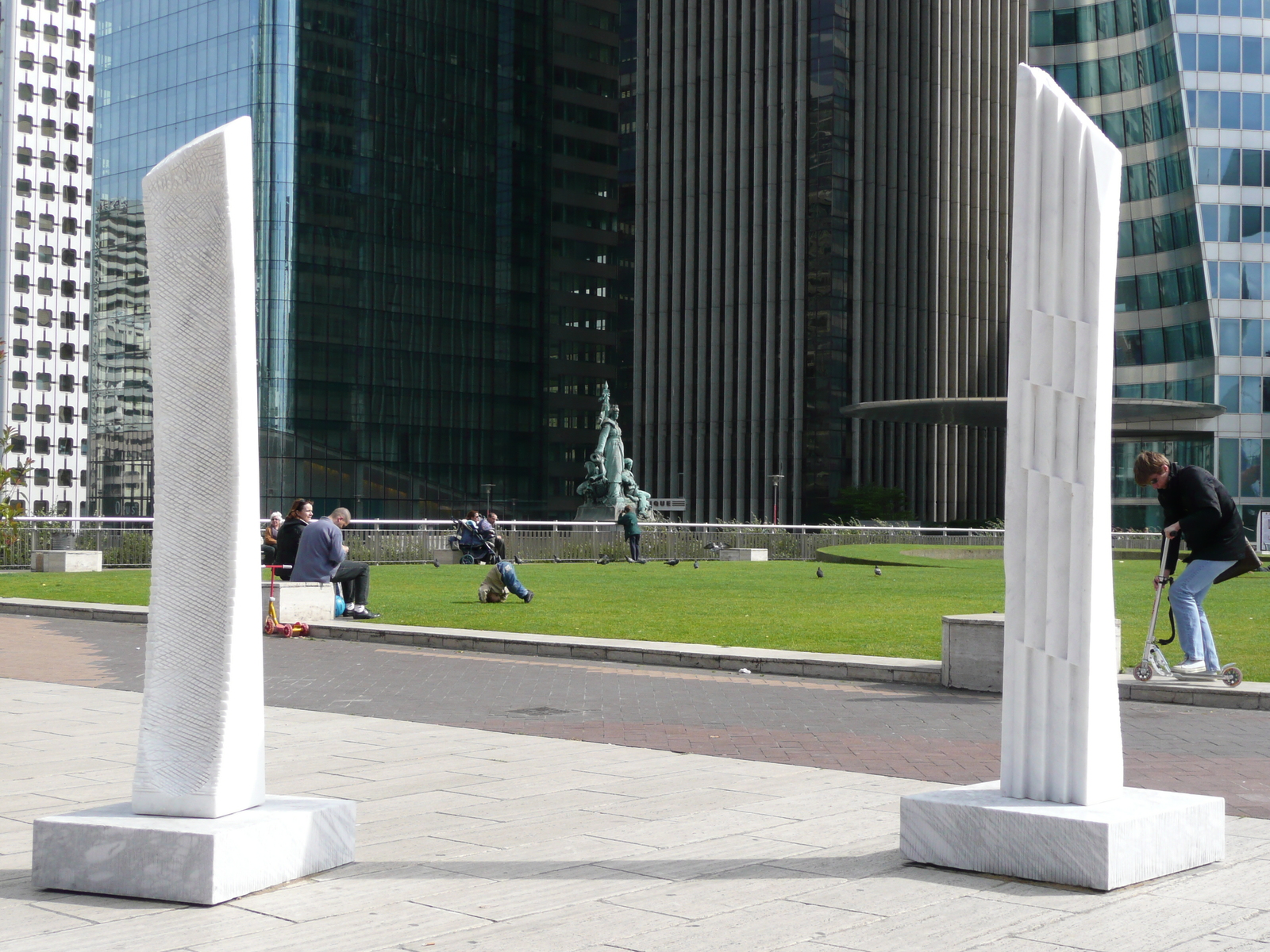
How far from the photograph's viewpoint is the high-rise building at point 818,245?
79875mm

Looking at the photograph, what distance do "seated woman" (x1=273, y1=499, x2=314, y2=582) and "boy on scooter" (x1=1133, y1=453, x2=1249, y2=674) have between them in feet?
38.8

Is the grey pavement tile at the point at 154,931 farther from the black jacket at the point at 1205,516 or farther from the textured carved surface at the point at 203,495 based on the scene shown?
the black jacket at the point at 1205,516

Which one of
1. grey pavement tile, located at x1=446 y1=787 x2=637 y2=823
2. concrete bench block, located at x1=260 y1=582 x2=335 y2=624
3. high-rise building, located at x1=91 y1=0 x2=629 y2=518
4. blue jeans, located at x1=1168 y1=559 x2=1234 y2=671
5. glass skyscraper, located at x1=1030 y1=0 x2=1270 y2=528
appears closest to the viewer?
grey pavement tile, located at x1=446 y1=787 x2=637 y2=823

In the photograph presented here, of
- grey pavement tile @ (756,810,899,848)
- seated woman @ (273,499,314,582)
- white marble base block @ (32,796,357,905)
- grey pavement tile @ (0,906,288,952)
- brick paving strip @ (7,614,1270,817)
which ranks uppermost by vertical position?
seated woman @ (273,499,314,582)

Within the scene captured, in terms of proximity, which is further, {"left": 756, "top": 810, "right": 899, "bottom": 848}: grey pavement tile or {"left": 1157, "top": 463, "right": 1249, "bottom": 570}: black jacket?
{"left": 1157, "top": 463, "right": 1249, "bottom": 570}: black jacket

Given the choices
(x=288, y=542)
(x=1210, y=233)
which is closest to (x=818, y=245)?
(x=1210, y=233)

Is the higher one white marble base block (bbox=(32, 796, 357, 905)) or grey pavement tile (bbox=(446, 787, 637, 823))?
white marble base block (bbox=(32, 796, 357, 905))

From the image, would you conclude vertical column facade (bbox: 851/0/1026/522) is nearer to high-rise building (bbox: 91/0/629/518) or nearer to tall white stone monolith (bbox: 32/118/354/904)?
high-rise building (bbox: 91/0/629/518)

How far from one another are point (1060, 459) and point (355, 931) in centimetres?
320

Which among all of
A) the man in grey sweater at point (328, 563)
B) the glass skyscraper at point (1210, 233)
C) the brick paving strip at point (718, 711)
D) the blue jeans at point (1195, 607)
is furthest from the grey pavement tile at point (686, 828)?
the glass skyscraper at point (1210, 233)

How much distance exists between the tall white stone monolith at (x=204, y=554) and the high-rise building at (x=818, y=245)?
73033 millimetres

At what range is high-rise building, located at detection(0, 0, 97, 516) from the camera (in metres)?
117

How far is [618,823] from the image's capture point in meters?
6.64

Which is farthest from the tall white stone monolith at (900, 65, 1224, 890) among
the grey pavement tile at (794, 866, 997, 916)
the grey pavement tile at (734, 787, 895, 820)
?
the grey pavement tile at (734, 787, 895, 820)
